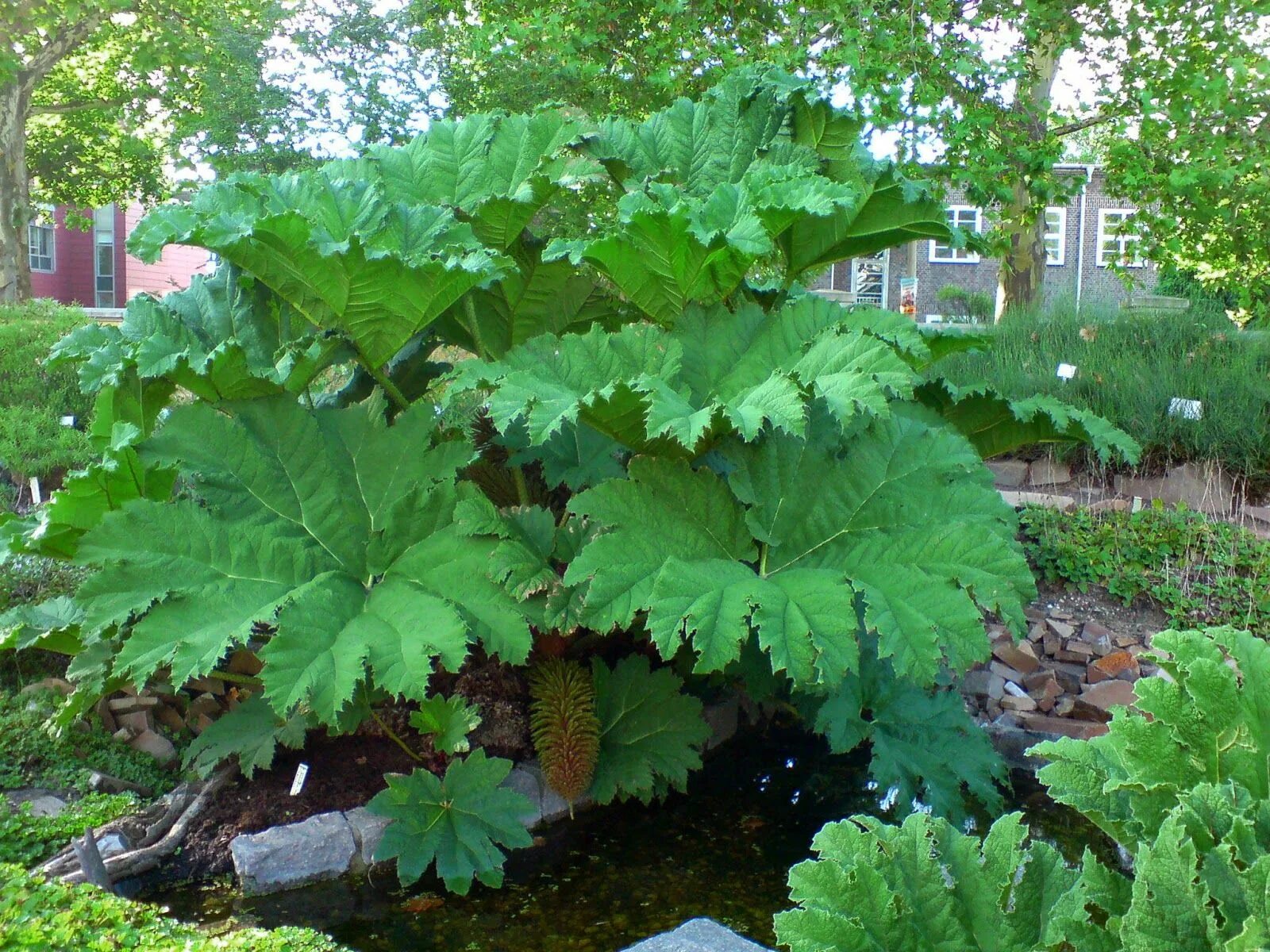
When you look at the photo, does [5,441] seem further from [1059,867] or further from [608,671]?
[1059,867]

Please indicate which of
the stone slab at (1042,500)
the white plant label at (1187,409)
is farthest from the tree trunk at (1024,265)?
the stone slab at (1042,500)

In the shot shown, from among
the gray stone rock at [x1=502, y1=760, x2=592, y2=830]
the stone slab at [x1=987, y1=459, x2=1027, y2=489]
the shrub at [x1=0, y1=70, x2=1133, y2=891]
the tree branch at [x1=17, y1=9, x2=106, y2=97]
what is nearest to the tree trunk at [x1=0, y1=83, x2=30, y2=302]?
the tree branch at [x1=17, y1=9, x2=106, y2=97]

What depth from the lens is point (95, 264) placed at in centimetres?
2838

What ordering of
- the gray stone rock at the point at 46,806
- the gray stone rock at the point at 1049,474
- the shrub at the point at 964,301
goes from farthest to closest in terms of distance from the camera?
1. the shrub at the point at 964,301
2. the gray stone rock at the point at 1049,474
3. the gray stone rock at the point at 46,806

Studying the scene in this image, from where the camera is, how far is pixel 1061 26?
7.68 metres

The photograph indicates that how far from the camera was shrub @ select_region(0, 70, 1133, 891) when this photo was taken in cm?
249

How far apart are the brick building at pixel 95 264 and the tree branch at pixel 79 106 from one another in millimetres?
9299

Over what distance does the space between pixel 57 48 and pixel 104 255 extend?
15.5 m

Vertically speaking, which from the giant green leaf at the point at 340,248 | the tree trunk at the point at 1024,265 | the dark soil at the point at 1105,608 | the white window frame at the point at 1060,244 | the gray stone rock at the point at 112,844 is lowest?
the gray stone rock at the point at 112,844

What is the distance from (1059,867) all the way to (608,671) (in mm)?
1791

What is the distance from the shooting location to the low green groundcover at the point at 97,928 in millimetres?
1957

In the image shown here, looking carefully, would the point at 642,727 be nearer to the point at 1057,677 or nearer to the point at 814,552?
the point at 814,552

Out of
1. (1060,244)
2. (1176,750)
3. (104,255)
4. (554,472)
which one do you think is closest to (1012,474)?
(554,472)

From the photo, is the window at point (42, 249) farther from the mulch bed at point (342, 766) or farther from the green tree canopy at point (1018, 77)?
the mulch bed at point (342, 766)
